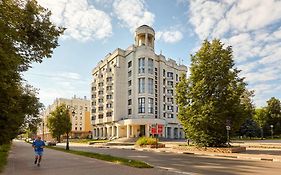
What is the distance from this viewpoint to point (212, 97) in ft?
94.6

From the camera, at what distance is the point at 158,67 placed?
8575cm

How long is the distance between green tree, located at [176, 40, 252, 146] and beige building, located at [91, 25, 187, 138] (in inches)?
1684

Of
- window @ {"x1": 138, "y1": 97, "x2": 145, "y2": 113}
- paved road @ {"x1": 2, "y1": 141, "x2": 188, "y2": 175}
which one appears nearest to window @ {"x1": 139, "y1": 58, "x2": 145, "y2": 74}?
window @ {"x1": 138, "y1": 97, "x2": 145, "y2": 113}

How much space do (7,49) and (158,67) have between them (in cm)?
7481

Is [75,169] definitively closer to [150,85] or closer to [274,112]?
[150,85]

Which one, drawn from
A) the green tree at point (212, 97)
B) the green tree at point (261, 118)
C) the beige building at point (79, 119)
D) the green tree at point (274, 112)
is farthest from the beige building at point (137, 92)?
the beige building at point (79, 119)

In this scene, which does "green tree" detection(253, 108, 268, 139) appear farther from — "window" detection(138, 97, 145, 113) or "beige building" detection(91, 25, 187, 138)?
"window" detection(138, 97, 145, 113)

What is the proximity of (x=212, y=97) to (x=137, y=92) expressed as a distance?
1993 inches

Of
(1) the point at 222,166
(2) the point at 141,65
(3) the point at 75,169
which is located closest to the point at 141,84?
(2) the point at 141,65

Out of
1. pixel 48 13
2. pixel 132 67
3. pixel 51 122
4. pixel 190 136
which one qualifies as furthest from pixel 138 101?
pixel 48 13

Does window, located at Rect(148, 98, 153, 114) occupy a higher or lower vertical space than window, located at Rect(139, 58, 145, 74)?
lower

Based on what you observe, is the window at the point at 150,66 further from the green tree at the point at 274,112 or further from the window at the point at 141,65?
the green tree at the point at 274,112

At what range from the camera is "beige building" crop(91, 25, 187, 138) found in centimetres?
7788

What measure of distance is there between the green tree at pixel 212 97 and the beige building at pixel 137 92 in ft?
140
